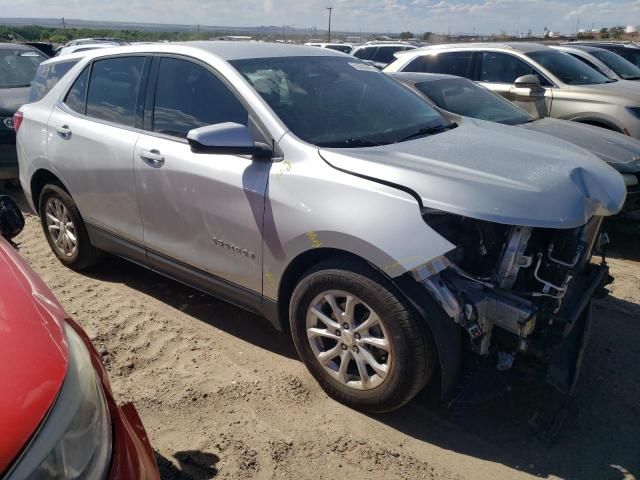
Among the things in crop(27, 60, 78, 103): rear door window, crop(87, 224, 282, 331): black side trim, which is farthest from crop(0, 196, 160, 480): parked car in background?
crop(27, 60, 78, 103): rear door window

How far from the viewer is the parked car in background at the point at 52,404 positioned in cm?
133

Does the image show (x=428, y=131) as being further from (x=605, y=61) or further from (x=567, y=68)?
(x=605, y=61)

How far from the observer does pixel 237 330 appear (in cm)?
384

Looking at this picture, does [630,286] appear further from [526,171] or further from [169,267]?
[169,267]

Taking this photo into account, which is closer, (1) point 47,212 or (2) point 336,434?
(2) point 336,434

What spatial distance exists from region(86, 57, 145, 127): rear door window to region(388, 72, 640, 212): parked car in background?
2.46m

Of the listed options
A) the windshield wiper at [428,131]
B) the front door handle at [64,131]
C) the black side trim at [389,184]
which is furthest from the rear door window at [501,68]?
the black side trim at [389,184]

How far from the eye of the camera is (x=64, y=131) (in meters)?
4.21

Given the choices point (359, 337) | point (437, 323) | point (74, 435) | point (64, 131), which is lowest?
point (359, 337)

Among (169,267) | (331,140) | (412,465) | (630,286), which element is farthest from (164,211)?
(630,286)

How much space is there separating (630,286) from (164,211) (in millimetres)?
3607

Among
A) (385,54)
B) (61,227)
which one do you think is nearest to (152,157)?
(61,227)

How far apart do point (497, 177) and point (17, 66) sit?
807 centimetres

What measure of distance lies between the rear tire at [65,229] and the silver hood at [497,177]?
244 centimetres
